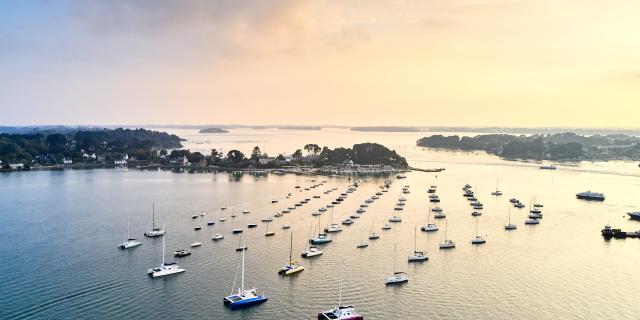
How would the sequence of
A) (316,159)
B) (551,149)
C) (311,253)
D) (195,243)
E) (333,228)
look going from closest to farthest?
1. (311,253)
2. (195,243)
3. (333,228)
4. (316,159)
5. (551,149)

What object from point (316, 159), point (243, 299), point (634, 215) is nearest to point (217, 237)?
point (243, 299)

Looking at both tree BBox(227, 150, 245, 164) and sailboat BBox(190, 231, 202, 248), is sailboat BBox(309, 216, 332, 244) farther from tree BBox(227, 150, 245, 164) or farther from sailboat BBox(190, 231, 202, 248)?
tree BBox(227, 150, 245, 164)

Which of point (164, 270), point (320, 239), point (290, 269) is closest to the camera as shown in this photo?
point (164, 270)

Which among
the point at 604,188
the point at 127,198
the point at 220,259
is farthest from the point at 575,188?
the point at 127,198

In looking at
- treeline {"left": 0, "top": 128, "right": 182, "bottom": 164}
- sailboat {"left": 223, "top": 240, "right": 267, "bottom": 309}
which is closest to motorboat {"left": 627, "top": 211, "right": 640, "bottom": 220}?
sailboat {"left": 223, "top": 240, "right": 267, "bottom": 309}

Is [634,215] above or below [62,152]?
below

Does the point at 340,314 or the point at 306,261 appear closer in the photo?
the point at 340,314

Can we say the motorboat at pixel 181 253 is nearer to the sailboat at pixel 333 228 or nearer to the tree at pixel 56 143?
the sailboat at pixel 333 228

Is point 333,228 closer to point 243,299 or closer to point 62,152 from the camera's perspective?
point 243,299
